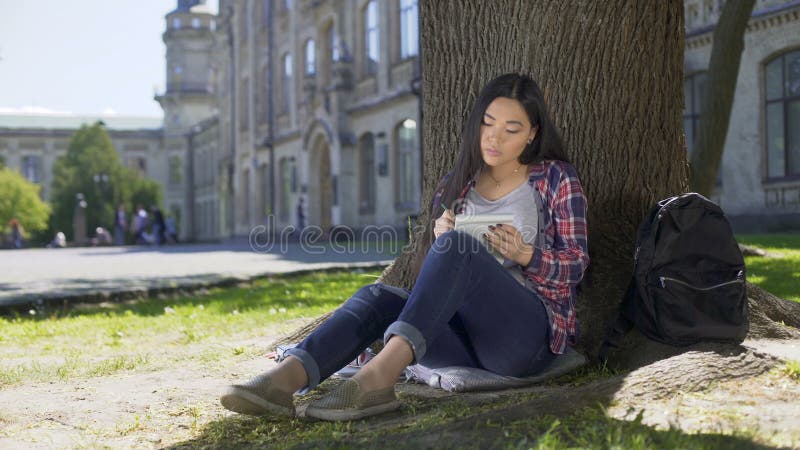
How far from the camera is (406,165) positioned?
93.2ft

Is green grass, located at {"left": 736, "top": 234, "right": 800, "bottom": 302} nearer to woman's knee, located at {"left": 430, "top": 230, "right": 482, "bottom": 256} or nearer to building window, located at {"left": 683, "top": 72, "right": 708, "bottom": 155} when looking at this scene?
woman's knee, located at {"left": 430, "top": 230, "right": 482, "bottom": 256}

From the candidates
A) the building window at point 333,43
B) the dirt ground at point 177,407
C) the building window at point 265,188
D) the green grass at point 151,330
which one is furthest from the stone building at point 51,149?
the dirt ground at point 177,407

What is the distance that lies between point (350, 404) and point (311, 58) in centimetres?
3344

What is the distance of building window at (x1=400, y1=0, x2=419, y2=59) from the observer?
27859 mm

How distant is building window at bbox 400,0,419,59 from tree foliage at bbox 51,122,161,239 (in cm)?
4091

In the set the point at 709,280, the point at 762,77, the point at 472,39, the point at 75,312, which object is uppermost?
the point at 762,77

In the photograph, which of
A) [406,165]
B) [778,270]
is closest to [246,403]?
[778,270]

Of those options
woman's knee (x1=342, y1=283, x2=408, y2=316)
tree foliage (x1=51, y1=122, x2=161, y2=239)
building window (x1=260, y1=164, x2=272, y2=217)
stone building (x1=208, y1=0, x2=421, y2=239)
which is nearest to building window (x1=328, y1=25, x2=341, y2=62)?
stone building (x1=208, y1=0, x2=421, y2=239)

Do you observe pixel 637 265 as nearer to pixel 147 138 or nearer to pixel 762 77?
pixel 762 77

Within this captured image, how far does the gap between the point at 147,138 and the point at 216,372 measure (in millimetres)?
79456

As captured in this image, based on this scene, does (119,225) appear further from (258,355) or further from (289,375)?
(289,375)

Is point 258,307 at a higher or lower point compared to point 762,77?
lower

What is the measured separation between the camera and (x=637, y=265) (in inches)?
153

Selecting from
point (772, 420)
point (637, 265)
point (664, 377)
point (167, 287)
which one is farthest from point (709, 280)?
point (167, 287)
